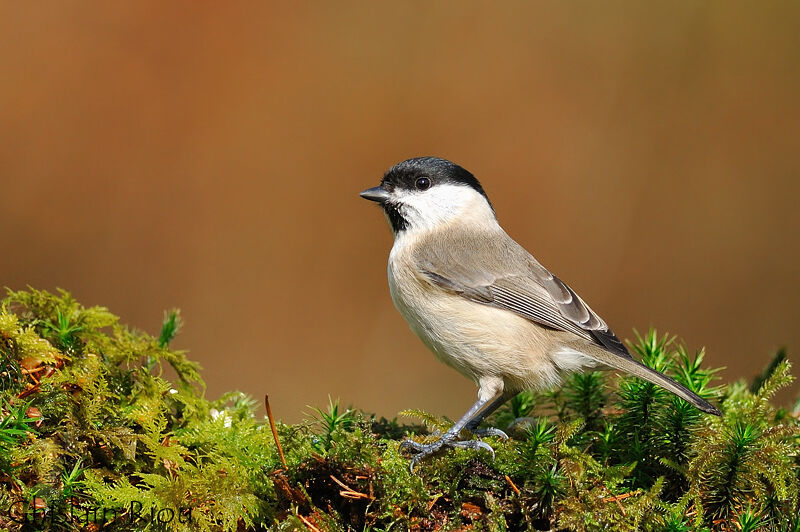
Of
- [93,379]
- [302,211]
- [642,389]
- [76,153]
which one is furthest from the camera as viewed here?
[302,211]

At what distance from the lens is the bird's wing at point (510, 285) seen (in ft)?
8.66

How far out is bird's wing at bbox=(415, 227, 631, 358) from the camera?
2.64 metres

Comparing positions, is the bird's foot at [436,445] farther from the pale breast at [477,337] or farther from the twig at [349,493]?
the pale breast at [477,337]

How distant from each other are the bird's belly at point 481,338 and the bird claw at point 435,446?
0.55 m

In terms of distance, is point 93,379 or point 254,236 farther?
point 254,236

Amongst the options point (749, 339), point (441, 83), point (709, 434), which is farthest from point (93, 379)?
point (749, 339)

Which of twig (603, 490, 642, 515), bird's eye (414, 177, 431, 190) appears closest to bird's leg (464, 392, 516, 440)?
twig (603, 490, 642, 515)

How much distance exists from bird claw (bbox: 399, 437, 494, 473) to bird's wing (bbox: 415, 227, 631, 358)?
784mm

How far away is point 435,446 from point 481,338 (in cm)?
70

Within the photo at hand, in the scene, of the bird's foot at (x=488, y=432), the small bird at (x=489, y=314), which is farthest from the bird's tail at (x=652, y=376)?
the bird's foot at (x=488, y=432)

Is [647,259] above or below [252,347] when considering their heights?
above

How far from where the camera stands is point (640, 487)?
2.02 m

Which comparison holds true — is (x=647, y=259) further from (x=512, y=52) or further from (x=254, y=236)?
(x=254, y=236)

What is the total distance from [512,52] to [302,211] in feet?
7.04
